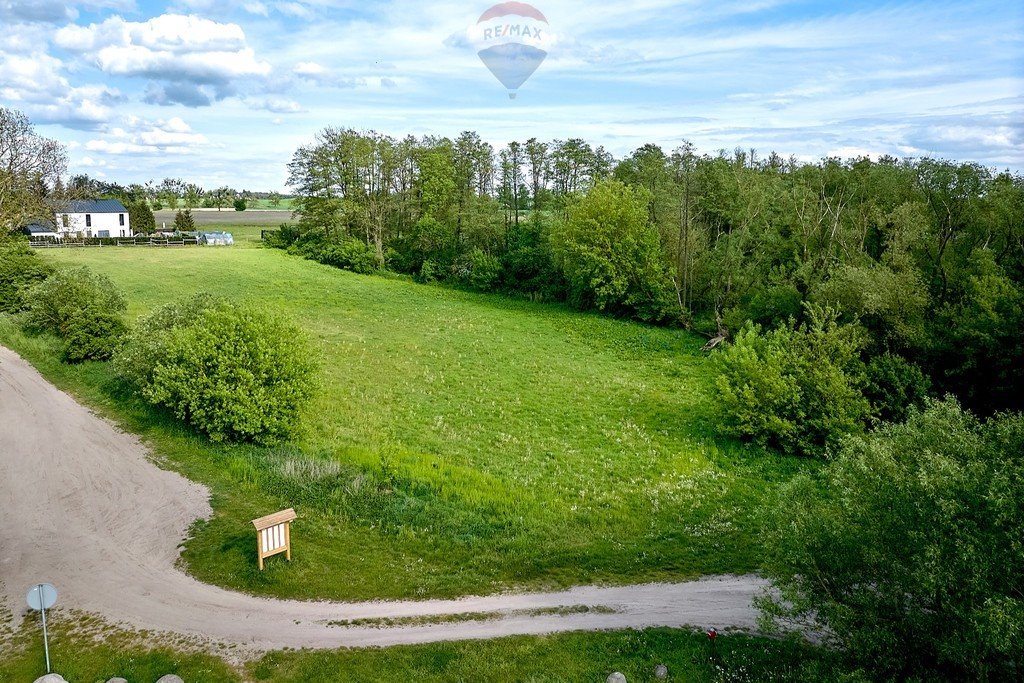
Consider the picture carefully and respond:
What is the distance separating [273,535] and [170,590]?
9.39 ft

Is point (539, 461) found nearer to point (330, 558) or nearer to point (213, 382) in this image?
point (330, 558)

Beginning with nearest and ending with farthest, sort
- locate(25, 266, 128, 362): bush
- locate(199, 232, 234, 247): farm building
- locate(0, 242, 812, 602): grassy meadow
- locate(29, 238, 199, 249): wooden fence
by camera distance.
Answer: locate(0, 242, 812, 602): grassy meadow, locate(25, 266, 128, 362): bush, locate(29, 238, 199, 249): wooden fence, locate(199, 232, 234, 247): farm building

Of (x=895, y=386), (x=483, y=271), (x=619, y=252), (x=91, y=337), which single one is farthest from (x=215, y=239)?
(x=895, y=386)

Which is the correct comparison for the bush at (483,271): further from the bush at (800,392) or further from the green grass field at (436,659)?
the green grass field at (436,659)

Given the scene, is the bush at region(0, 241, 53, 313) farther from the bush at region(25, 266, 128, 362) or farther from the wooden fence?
the wooden fence

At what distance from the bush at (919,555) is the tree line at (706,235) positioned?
1684 cm

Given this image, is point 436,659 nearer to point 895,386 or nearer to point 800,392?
point 800,392

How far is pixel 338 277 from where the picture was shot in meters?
62.2

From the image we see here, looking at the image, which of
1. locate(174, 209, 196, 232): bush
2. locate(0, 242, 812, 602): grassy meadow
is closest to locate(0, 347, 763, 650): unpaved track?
locate(0, 242, 812, 602): grassy meadow

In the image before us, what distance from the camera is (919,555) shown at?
1192cm

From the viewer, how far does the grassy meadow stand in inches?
733

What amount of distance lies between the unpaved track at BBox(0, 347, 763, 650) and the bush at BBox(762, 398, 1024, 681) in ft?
11.5

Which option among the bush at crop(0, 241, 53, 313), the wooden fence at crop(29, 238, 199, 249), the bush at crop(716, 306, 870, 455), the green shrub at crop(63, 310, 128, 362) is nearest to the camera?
the bush at crop(716, 306, 870, 455)

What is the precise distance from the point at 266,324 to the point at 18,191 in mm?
29159
